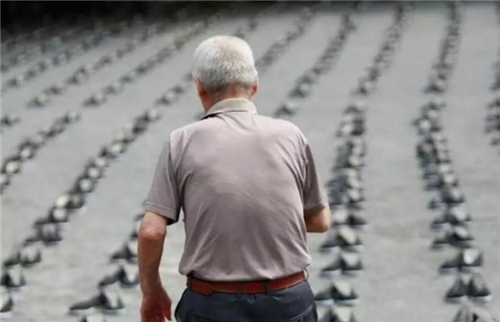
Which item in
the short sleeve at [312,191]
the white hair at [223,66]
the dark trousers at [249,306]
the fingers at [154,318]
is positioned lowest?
the fingers at [154,318]

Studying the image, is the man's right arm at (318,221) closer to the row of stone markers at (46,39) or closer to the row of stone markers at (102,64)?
the row of stone markers at (102,64)

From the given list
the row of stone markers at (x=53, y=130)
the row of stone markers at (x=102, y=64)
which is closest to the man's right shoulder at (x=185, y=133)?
the row of stone markers at (x=53, y=130)

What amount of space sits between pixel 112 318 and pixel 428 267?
3.25 feet

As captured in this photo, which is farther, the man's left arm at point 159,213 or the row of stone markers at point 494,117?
the row of stone markers at point 494,117

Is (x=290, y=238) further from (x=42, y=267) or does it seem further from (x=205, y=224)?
(x=42, y=267)

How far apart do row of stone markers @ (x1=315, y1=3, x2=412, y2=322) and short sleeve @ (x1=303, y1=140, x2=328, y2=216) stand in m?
0.87

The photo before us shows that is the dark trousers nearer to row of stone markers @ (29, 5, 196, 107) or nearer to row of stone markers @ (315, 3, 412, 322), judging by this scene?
row of stone markers @ (315, 3, 412, 322)

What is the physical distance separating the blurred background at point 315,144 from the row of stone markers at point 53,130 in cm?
2

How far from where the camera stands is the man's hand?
2629 mm

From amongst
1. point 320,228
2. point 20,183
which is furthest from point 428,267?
point 20,183

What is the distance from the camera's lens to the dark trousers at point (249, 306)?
8.18 ft

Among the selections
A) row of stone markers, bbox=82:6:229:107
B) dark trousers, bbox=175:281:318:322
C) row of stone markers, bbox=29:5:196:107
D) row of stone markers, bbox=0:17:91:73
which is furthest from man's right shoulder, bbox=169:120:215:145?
row of stone markers, bbox=0:17:91:73

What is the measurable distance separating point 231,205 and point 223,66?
0.28 metres

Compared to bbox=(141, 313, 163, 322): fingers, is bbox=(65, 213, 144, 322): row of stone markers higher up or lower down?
lower down
